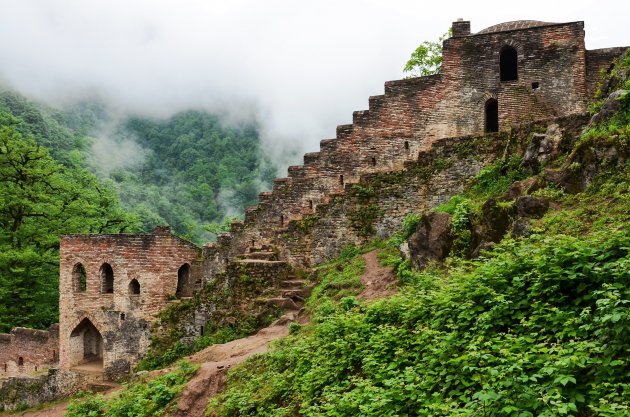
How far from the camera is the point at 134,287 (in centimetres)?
2211

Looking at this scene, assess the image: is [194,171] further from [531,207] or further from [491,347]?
[491,347]

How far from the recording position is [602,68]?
61.3 feet

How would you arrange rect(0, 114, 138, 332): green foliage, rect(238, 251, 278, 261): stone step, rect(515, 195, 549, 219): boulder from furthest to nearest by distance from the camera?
1. rect(0, 114, 138, 332): green foliage
2. rect(238, 251, 278, 261): stone step
3. rect(515, 195, 549, 219): boulder

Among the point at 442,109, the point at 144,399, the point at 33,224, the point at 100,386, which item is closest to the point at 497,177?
the point at 442,109

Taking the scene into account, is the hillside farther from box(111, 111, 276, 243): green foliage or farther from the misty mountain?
box(111, 111, 276, 243): green foliage

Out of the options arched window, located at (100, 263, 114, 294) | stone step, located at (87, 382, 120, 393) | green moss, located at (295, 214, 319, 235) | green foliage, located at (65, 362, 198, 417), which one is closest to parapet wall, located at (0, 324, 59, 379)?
arched window, located at (100, 263, 114, 294)

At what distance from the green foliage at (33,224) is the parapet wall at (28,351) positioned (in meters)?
4.10

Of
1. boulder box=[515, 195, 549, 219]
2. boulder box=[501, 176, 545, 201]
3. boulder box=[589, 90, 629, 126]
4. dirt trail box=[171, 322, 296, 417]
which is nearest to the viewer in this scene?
boulder box=[515, 195, 549, 219]

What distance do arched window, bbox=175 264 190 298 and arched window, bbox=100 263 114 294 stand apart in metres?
2.06

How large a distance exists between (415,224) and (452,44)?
706 centimetres

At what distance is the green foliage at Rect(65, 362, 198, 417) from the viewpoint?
44.0ft

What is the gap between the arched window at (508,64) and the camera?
64.6 ft

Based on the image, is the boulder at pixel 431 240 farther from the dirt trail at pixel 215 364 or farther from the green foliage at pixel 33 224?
the green foliage at pixel 33 224

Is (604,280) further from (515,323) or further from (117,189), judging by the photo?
(117,189)
